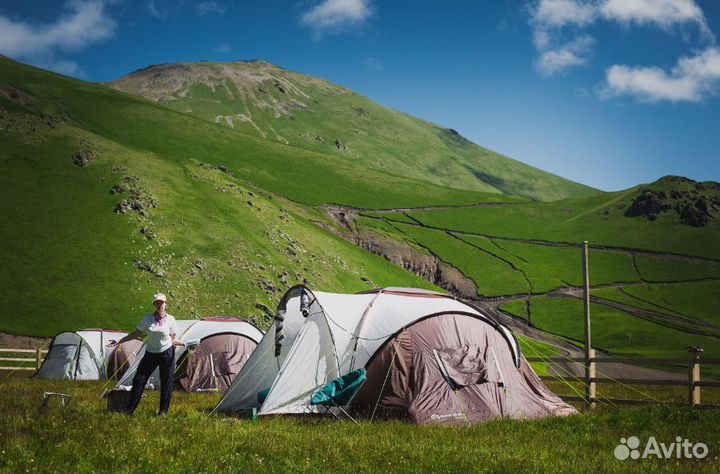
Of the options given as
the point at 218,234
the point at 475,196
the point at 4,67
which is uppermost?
the point at 4,67

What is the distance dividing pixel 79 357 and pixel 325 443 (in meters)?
29.5

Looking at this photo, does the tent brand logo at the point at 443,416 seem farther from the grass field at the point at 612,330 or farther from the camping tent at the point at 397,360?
the grass field at the point at 612,330

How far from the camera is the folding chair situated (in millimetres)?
16062

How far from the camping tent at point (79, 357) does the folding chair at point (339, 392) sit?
23.7 m

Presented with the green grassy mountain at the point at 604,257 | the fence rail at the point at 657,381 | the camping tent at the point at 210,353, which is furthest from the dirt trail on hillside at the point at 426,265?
the fence rail at the point at 657,381

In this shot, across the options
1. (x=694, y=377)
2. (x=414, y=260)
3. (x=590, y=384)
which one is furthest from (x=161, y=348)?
(x=414, y=260)

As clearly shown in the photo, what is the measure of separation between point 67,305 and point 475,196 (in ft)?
486

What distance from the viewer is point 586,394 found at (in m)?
21.7

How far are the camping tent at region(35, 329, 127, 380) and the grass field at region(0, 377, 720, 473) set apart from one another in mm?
21529

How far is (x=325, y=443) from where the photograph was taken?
11453 millimetres

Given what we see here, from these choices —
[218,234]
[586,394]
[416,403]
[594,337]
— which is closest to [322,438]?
[416,403]

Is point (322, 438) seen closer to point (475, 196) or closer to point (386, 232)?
point (386, 232)

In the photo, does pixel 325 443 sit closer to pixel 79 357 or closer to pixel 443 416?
pixel 443 416

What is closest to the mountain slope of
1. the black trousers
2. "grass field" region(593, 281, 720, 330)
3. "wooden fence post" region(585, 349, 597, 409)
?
"grass field" region(593, 281, 720, 330)
